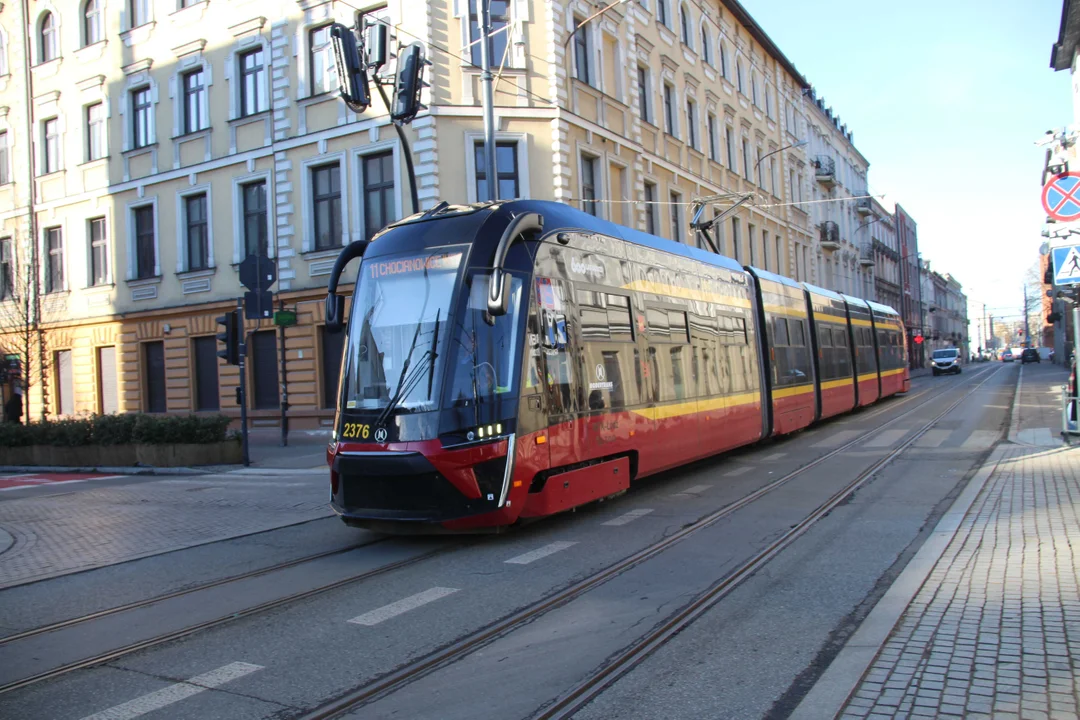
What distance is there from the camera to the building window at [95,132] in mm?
27500

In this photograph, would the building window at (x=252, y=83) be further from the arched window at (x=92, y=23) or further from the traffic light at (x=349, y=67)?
the traffic light at (x=349, y=67)

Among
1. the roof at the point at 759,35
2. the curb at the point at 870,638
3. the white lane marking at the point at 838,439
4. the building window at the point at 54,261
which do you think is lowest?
the white lane marking at the point at 838,439

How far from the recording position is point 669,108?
98.4 ft

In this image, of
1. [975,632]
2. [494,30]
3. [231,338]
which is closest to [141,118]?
[494,30]

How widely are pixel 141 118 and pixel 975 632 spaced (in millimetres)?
28150

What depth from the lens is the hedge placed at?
56.8 feet

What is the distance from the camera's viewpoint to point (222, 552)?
8.48 m

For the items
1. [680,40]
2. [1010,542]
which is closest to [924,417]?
[1010,542]

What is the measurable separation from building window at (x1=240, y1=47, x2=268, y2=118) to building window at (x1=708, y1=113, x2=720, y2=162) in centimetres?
1757

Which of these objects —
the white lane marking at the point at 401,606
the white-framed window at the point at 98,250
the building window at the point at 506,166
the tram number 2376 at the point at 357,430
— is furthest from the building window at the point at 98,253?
the white lane marking at the point at 401,606

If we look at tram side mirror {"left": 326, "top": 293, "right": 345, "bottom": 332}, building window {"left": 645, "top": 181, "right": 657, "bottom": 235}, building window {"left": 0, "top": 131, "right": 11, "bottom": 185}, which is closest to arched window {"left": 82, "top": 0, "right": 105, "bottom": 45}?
building window {"left": 0, "top": 131, "right": 11, "bottom": 185}

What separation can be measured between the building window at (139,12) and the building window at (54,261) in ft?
25.5

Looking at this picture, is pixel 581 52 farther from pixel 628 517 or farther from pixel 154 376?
pixel 628 517

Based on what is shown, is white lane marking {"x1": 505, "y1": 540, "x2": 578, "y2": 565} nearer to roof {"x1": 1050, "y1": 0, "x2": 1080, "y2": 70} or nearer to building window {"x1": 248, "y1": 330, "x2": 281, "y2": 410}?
building window {"x1": 248, "y1": 330, "x2": 281, "y2": 410}
